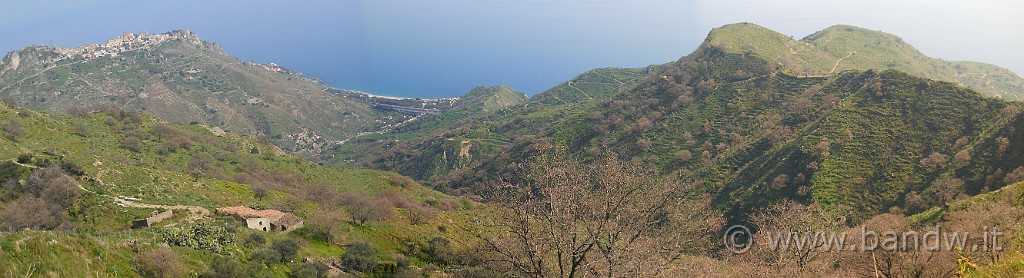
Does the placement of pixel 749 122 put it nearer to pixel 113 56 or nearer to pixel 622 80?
pixel 622 80

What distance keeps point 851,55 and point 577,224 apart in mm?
102009

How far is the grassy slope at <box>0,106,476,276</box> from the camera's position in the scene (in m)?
7.50

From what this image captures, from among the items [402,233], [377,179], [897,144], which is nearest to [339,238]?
[402,233]

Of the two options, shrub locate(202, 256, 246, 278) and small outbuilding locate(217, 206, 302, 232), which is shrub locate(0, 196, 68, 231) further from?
shrub locate(202, 256, 246, 278)

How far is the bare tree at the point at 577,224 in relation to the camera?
13.3 m

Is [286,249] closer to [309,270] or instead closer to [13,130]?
[309,270]

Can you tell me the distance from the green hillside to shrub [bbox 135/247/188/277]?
2918 inches

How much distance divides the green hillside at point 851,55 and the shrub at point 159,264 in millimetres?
74129

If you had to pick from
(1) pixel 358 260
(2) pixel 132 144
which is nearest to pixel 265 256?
(1) pixel 358 260

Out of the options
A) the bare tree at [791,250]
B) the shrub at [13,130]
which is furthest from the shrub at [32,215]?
the bare tree at [791,250]

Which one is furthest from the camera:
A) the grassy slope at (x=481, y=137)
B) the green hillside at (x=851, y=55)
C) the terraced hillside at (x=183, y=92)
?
the terraced hillside at (x=183, y=92)

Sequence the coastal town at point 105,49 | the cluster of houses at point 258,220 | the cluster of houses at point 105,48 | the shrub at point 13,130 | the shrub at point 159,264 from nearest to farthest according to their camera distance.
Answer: the shrub at point 159,264 → the cluster of houses at point 258,220 → the shrub at point 13,130 → the coastal town at point 105,49 → the cluster of houses at point 105,48

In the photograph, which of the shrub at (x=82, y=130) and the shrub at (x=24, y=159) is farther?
the shrub at (x=82, y=130)

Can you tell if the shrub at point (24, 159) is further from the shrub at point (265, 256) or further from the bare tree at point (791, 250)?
the bare tree at point (791, 250)
